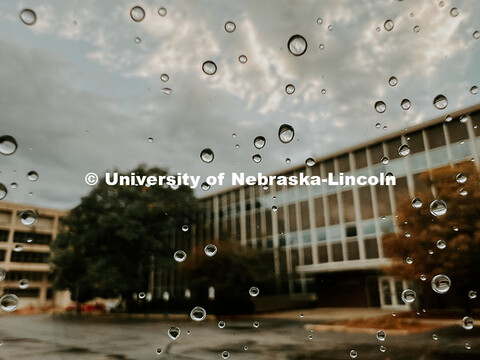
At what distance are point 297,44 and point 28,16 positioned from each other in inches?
39.7

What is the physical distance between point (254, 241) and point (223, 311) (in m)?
1.52

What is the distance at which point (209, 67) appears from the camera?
1.39 metres

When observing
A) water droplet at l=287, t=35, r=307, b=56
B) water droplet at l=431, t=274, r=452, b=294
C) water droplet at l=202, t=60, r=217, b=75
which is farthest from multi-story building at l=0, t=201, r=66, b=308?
water droplet at l=431, t=274, r=452, b=294

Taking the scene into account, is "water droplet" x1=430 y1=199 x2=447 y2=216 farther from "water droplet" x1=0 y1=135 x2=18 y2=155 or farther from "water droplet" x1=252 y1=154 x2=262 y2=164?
"water droplet" x1=0 y1=135 x2=18 y2=155

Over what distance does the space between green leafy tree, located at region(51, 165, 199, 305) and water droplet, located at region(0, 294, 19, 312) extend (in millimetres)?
173

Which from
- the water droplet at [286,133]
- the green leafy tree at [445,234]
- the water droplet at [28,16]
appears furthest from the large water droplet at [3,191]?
the green leafy tree at [445,234]

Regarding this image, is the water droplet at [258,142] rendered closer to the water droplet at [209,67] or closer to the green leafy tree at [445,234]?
the water droplet at [209,67]

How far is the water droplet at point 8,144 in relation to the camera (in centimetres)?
99

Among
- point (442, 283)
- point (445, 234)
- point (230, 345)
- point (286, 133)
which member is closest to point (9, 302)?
point (286, 133)

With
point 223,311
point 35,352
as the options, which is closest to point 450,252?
point 223,311

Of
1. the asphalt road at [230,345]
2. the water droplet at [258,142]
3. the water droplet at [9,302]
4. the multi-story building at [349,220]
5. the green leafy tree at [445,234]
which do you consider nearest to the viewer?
the water droplet at [9,302]

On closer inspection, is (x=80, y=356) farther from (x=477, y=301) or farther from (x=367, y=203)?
(x=477, y=301)

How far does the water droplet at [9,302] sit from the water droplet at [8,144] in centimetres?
45

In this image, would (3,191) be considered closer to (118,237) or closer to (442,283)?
(118,237)
